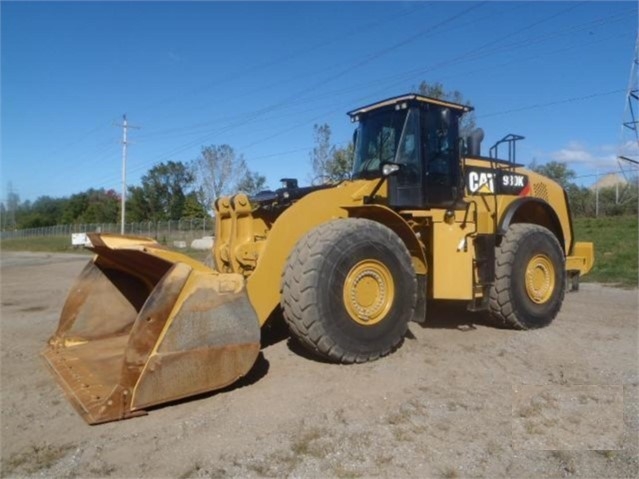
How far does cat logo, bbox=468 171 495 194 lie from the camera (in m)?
7.05

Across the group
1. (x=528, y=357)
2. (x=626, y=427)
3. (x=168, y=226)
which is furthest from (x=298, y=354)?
(x=168, y=226)

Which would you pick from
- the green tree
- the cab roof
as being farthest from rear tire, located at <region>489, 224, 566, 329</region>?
the green tree

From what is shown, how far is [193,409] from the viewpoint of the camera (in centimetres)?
394

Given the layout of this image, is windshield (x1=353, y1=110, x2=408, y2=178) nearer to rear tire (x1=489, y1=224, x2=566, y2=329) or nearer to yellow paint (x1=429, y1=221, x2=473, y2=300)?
yellow paint (x1=429, y1=221, x2=473, y2=300)

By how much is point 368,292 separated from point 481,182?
2.83 meters

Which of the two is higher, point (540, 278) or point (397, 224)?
point (397, 224)

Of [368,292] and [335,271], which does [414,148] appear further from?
[335,271]

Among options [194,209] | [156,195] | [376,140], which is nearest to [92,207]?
[156,195]

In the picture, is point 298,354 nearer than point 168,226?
Yes

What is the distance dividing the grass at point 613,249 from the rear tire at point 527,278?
5877 millimetres

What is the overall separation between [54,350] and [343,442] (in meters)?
3.17

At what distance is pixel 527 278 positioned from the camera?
22.5ft

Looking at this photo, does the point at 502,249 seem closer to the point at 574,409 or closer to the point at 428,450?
the point at 574,409

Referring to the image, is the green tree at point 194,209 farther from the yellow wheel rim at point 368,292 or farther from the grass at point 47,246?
the yellow wheel rim at point 368,292
